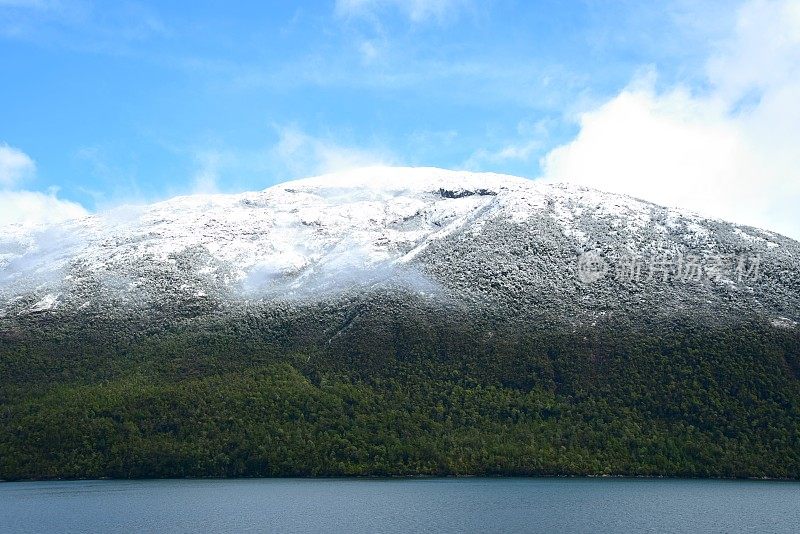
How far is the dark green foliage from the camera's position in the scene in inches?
5335

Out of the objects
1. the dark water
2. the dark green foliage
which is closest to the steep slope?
the dark green foliage

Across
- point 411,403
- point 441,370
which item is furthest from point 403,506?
point 441,370

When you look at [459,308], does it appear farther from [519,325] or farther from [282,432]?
[282,432]

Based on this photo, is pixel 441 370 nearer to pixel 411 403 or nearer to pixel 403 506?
pixel 411 403

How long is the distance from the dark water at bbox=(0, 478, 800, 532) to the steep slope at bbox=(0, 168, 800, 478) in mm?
8022

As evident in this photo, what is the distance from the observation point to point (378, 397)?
153 metres

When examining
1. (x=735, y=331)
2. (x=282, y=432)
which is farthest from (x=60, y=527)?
(x=735, y=331)

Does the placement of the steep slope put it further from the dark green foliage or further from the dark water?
the dark water

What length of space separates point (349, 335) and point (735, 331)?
7476 centimetres

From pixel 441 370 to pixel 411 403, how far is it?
11.4m

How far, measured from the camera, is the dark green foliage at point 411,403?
135500mm

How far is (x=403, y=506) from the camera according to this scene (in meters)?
99.1

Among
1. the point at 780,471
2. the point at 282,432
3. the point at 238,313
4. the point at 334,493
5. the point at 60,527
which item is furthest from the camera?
the point at 238,313

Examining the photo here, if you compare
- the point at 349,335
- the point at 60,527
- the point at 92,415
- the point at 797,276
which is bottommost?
the point at 60,527
